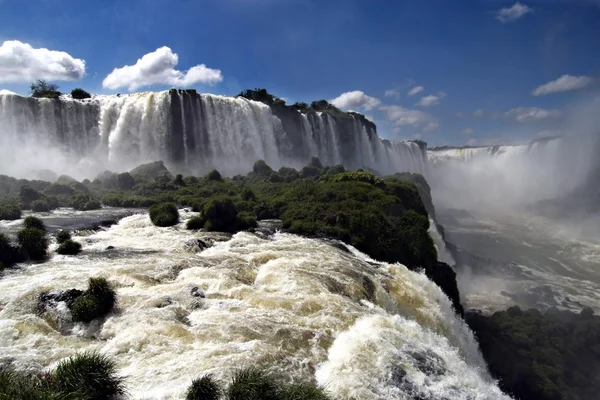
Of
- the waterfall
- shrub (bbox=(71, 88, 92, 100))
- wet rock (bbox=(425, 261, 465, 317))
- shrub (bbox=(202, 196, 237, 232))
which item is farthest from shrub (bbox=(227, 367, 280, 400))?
the waterfall

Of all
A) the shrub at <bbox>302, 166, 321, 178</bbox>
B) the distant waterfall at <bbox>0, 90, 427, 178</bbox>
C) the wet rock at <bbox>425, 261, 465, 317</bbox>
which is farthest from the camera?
the shrub at <bbox>302, 166, 321, 178</bbox>

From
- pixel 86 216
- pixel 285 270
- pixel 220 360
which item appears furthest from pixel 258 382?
pixel 86 216

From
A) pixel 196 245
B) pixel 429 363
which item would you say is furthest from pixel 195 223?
pixel 429 363

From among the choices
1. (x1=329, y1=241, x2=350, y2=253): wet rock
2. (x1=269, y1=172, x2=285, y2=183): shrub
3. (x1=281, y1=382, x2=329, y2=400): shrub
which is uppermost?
Answer: (x1=269, y1=172, x2=285, y2=183): shrub

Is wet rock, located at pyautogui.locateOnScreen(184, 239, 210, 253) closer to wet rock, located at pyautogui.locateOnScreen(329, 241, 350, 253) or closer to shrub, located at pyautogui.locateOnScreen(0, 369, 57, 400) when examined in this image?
wet rock, located at pyautogui.locateOnScreen(329, 241, 350, 253)

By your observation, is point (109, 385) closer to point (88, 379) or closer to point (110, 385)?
point (110, 385)

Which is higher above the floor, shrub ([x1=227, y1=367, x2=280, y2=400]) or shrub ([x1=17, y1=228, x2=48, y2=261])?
shrub ([x1=17, y1=228, x2=48, y2=261])

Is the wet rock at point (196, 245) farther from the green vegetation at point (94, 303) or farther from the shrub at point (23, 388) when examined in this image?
the shrub at point (23, 388)
